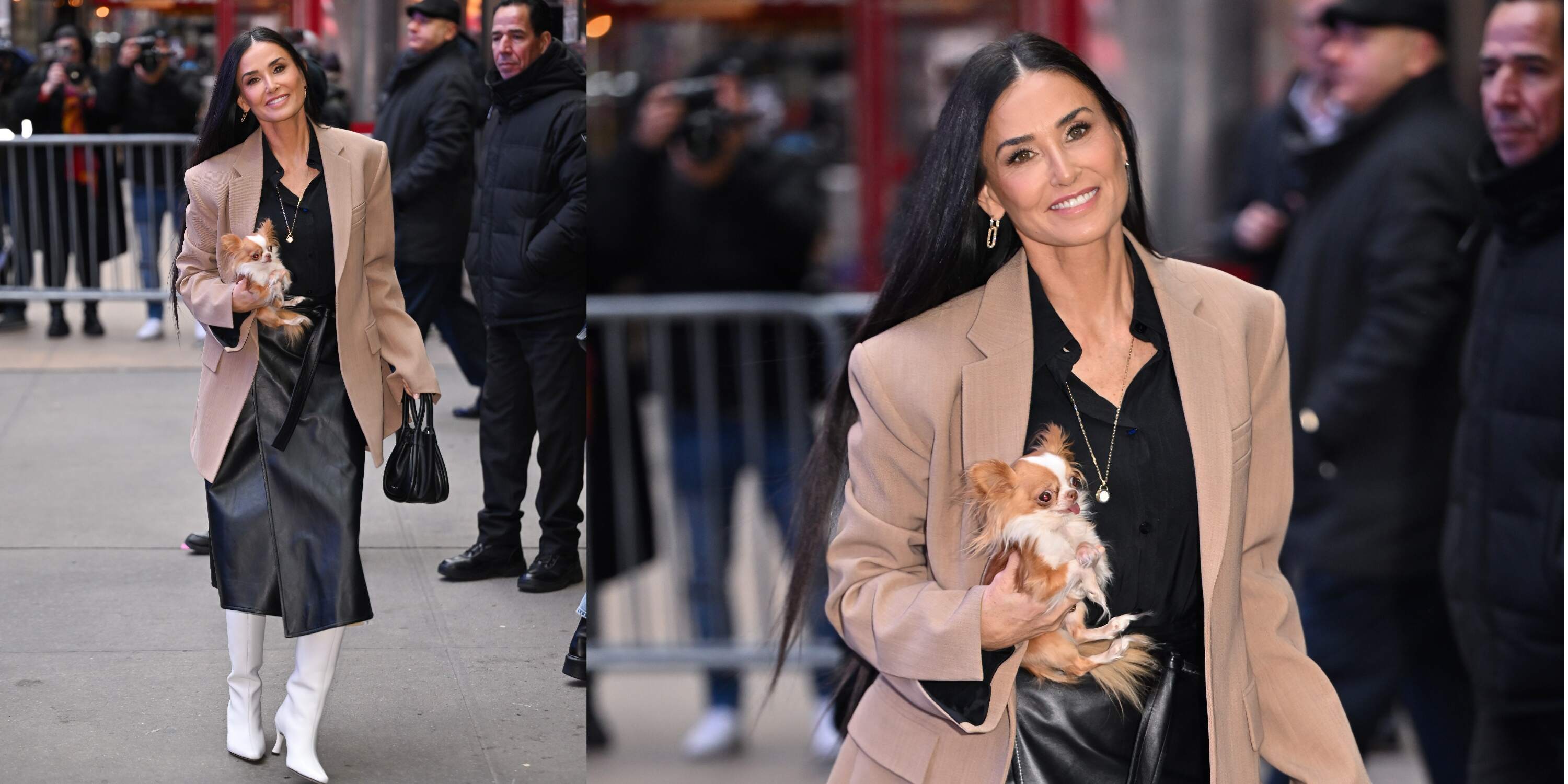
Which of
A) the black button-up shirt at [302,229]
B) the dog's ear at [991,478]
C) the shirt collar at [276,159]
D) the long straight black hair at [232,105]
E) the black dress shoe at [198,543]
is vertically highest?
the long straight black hair at [232,105]

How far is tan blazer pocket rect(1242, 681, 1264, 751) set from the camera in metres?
1.88

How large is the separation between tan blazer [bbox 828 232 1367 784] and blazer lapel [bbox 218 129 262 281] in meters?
1.54

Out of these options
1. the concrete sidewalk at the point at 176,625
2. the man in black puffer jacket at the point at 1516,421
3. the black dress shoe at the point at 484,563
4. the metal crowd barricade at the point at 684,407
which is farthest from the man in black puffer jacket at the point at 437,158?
the man in black puffer jacket at the point at 1516,421

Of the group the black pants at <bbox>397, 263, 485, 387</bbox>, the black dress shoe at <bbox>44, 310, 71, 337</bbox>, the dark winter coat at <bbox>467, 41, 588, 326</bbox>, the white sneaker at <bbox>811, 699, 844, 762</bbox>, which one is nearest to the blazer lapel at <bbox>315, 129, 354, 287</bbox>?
the black pants at <bbox>397, 263, 485, 387</bbox>

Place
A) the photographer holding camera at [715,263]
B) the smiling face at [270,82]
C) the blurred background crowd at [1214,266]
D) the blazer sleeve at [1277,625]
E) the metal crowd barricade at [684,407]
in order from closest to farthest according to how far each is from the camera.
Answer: the blazer sleeve at [1277,625] → the smiling face at [270,82] → the blurred background crowd at [1214,266] → the photographer holding camera at [715,263] → the metal crowd barricade at [684,407]

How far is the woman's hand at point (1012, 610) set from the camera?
170 cm

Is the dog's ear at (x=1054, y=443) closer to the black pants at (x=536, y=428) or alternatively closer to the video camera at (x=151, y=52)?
the black pants at (x=536, y=428)

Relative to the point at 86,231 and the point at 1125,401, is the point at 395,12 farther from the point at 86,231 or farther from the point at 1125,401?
the point at 1125,401

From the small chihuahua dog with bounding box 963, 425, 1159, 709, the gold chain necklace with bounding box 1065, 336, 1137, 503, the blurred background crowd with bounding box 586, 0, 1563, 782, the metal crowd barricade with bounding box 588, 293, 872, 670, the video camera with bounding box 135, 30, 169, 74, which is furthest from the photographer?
the metal crowd barricade with bounding box 588, 293, 872, 670

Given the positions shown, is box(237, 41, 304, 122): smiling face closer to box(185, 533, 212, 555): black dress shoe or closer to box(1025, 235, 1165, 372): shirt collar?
box(185, 533, 212, 555): black dress shoe

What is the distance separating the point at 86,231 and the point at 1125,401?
3.23m

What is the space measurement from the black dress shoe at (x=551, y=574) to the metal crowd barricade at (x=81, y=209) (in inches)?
41.0

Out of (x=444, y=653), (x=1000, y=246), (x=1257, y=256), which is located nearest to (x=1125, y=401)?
(x=1000, y=246)

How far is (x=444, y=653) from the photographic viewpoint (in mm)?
3557
